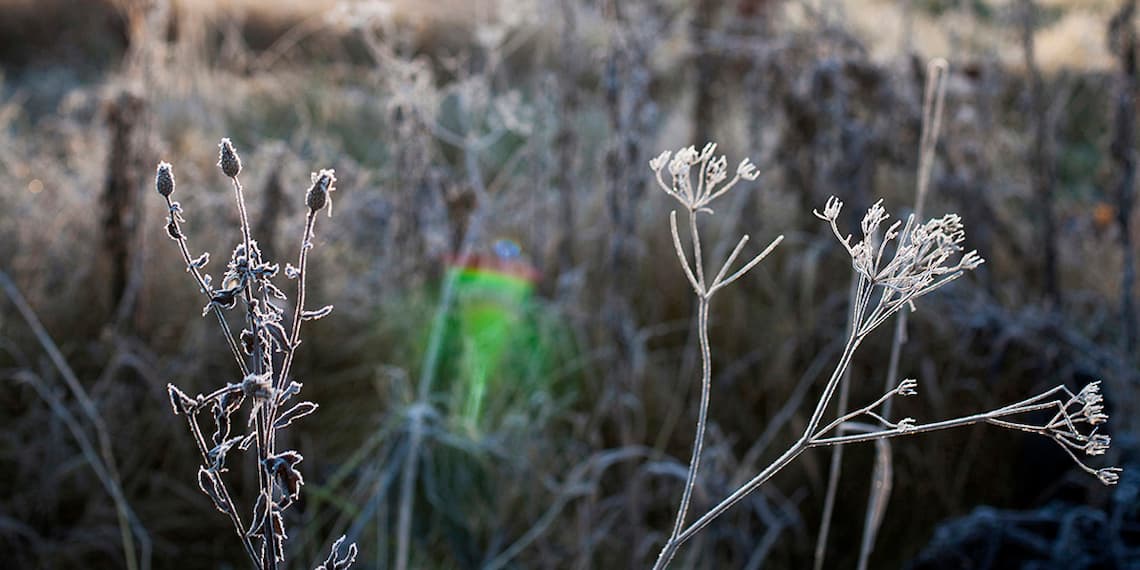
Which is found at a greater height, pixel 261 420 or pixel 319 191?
pixel 319 191

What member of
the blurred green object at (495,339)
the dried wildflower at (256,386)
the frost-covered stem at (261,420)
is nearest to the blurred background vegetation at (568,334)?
the blurred green object at (495,339)

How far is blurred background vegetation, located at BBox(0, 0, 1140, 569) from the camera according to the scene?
1.79 m

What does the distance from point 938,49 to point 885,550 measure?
25.8 ft

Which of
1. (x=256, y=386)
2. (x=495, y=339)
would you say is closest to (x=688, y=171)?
(x=256, y=386)

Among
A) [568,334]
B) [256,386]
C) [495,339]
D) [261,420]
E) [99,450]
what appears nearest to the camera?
[256,386]

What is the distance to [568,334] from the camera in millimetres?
2469

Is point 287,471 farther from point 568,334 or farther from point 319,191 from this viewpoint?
point 568,334

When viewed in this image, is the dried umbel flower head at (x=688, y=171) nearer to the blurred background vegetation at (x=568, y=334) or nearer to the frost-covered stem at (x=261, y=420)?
the frost-covered stem at (x=261, y=420)

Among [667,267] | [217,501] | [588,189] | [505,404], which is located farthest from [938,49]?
[217,501]

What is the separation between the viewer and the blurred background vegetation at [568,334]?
1.79 metres

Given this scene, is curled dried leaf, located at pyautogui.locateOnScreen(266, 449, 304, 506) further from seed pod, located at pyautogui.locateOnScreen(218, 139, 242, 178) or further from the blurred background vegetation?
the blurred background vegetation

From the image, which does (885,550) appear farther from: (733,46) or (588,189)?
(588,189)

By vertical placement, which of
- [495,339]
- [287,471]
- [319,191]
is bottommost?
[287,471]

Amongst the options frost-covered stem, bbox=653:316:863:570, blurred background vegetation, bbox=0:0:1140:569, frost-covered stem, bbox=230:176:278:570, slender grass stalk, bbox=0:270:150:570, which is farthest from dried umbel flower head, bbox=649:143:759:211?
slender grass stalk, bbox=0:270:150:570
